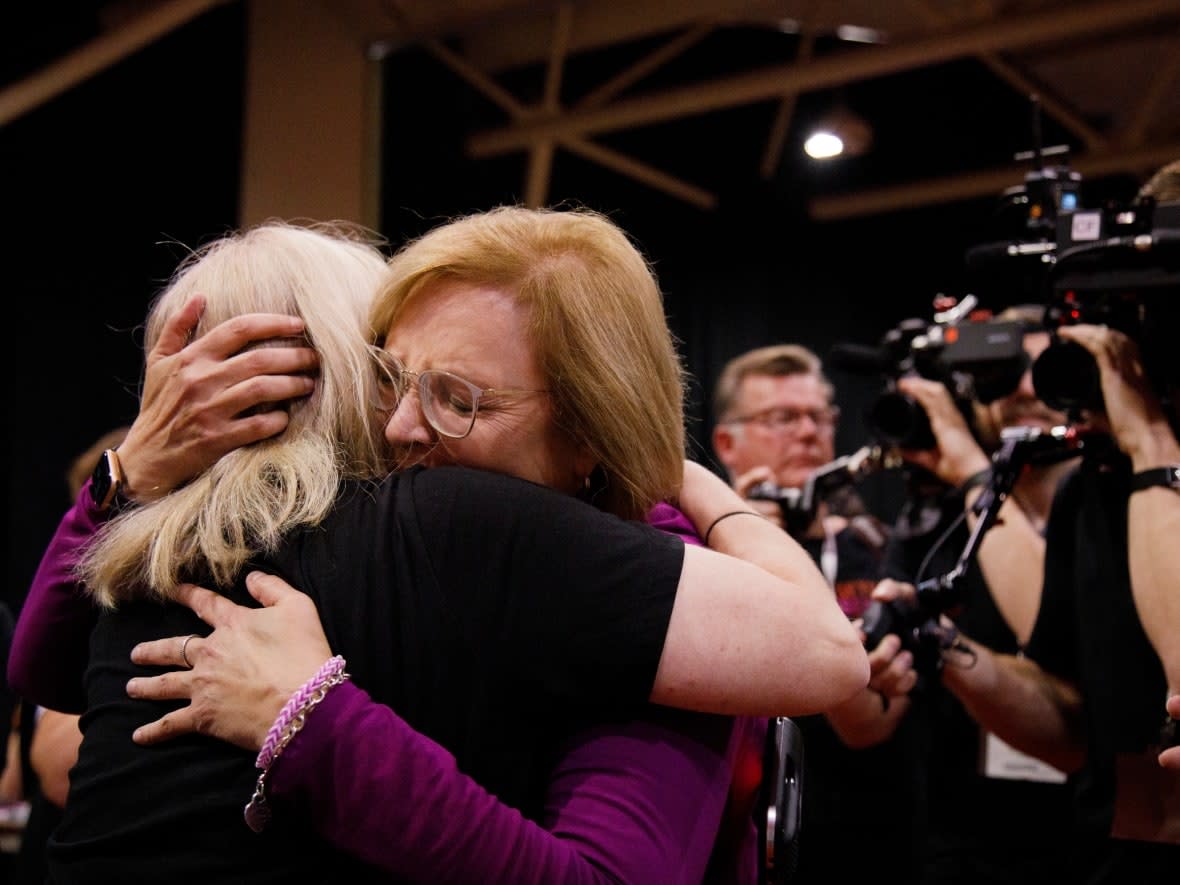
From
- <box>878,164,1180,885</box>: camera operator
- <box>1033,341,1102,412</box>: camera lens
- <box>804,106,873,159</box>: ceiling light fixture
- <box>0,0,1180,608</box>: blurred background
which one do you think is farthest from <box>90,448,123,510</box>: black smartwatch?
<box>804,106,873,159</box>: ceiling light fixture

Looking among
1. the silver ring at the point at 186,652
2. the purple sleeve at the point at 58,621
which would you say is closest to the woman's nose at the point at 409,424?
the silver ring at the point at 186,652

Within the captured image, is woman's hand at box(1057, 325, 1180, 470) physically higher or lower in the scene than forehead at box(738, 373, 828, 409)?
lower

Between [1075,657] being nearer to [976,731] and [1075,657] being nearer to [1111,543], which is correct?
[1111,543]

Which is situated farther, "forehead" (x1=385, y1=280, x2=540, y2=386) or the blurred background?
the blurred background

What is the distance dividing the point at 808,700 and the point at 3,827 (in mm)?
2685

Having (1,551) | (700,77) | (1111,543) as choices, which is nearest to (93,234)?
(1,551)

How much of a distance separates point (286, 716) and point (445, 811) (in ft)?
0.49

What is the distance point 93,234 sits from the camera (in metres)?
5.74

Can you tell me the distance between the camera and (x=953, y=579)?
5.77ft

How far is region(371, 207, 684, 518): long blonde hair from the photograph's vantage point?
3.81ft

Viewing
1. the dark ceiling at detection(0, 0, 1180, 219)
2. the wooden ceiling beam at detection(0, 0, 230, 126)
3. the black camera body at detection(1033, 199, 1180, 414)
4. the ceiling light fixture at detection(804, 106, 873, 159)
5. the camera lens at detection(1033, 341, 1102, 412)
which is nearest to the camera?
the black camera body at detection(1033, 199, 1180, 414)

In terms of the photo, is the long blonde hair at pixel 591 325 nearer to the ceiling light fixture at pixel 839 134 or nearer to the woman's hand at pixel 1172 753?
the woman's hand at pixel 1172 753

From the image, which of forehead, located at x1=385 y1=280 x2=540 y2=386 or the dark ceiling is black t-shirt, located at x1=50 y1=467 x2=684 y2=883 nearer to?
forehead, located at x1=385 y1=280 x2=540 y2=386

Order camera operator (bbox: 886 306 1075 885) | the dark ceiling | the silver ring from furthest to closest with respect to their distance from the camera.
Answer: the dark ceiling < camera operator (bbox: 886 306 1075 885) < the silver ring
